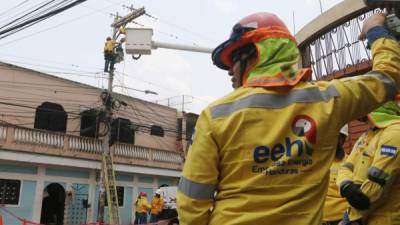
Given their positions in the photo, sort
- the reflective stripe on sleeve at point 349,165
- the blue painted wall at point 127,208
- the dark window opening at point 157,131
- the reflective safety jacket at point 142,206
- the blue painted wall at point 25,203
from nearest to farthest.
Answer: the reflective stripe on sleeve at point 349,165 < the blue painted wall at point 25,203 < the reflective safety jacket at point 142,206 < the blue painted wall at point 127,208 < the dark window opening at point 157,131

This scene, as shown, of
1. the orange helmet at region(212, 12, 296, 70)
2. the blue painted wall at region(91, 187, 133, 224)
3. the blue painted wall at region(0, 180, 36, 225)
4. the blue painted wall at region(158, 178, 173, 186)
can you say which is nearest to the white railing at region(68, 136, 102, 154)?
the blue painted wall at region(0, 180, 36, 225)

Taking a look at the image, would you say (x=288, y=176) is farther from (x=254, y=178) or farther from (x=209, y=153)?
(x=209, y=153)

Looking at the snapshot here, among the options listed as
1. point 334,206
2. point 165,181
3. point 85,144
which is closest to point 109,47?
point 85,144

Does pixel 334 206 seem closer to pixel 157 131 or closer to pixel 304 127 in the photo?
pixel 304 127

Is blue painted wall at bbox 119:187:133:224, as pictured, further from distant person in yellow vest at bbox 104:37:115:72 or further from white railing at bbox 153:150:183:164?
distant person in yellow vest at bbox 104:37:115:72

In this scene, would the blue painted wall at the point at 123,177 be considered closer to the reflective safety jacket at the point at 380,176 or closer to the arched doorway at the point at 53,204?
the arched doorway at the point at 53,204

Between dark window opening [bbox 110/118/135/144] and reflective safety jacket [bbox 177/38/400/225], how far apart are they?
20.1 meters

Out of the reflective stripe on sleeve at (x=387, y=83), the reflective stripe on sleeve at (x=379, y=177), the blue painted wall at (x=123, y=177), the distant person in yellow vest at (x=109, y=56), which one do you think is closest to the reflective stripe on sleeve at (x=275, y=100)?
the reflective stripe on sleeve at (x=387, y=83)

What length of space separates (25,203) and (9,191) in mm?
843

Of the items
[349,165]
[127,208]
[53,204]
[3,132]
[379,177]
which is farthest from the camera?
[127,208]

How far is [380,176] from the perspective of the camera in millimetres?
2791

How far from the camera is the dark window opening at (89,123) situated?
67.7 ft

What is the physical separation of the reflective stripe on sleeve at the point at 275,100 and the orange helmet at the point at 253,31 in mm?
277

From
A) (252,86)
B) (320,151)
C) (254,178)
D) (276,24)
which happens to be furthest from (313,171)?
(276,24)
